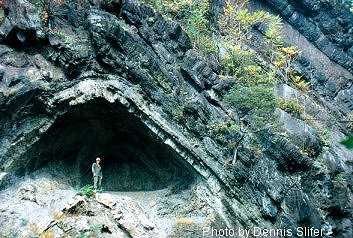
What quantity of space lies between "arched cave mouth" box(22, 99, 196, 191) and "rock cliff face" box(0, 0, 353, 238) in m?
0.05

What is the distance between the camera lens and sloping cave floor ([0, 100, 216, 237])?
36.8ft

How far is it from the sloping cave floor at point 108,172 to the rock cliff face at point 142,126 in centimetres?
6

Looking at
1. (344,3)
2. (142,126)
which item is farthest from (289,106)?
(344,3)

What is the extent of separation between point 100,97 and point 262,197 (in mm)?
7252

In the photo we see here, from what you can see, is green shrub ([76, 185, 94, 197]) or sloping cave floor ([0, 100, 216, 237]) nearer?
green shrub ([76, 185, 94, 197])

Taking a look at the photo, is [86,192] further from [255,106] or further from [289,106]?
[289,106]

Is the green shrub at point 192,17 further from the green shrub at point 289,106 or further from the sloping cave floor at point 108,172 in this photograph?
the sloping cave floor at point 108,172

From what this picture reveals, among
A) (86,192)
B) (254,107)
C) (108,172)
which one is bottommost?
(108,172)

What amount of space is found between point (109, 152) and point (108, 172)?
3.08 feet

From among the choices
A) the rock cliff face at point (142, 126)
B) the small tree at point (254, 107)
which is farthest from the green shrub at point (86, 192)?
the small tree at point (254, 107)

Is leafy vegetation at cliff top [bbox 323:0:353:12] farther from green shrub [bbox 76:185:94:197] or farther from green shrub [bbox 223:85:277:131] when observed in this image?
green shrub [bbox 76:185:94:197]

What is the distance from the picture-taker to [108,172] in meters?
15.4

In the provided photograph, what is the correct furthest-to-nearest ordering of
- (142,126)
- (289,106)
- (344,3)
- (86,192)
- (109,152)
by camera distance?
(344,3)
(289,106)
(109,152)
(142,126)
(86,192)

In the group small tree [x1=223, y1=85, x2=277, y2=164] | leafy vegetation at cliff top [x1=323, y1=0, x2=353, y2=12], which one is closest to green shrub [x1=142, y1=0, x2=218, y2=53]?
small tree [x1=223, y1=85, x2=277, y2=164]
